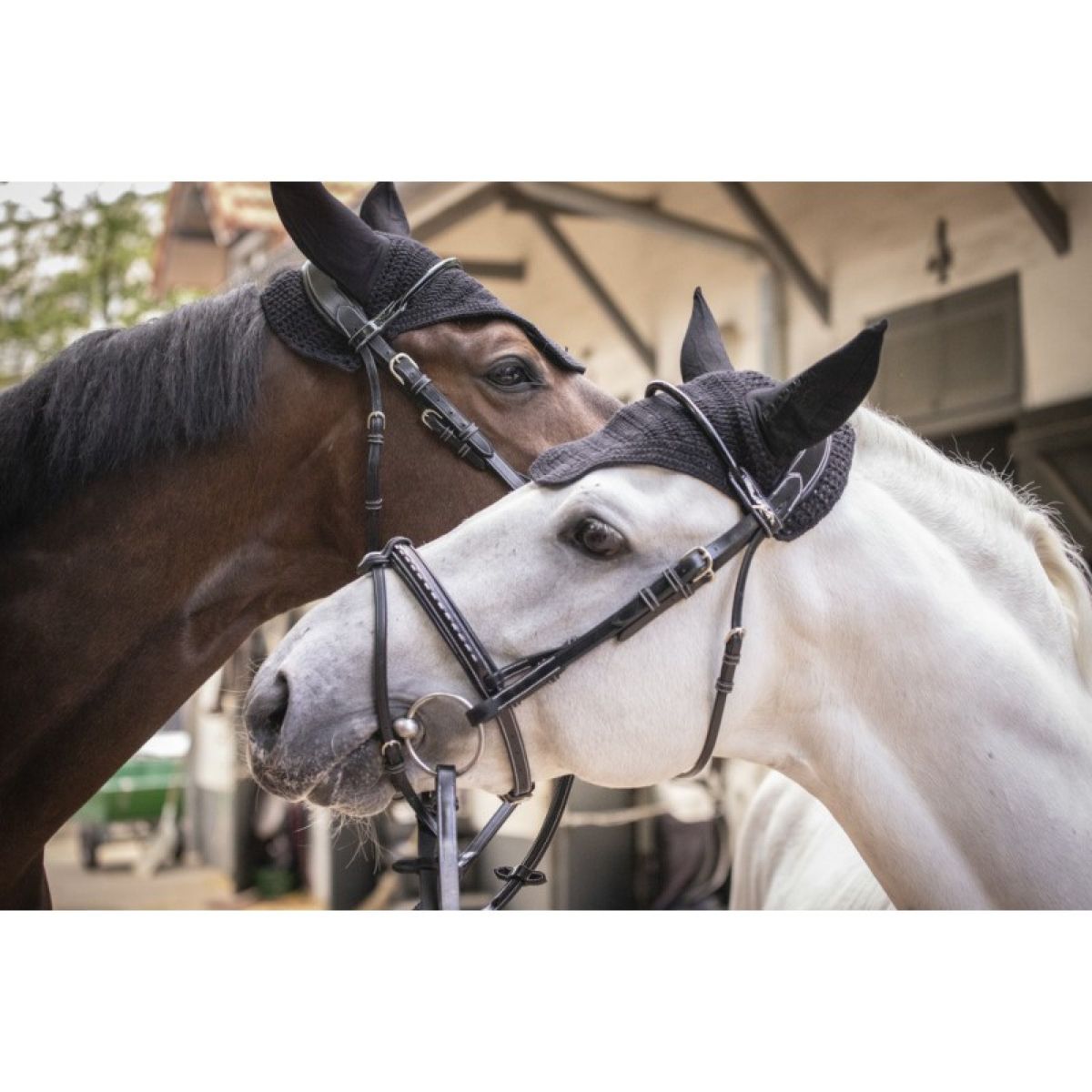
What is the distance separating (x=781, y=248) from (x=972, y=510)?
319cm

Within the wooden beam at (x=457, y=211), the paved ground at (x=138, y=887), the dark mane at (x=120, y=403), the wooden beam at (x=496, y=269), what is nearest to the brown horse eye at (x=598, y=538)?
the dark mane at (x=120, y=403)

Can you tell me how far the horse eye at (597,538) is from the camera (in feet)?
4.17

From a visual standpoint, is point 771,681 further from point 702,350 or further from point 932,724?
point 702,350

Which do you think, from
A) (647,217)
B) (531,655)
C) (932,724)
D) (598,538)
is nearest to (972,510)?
(932,724)

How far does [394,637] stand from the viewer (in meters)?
1.28

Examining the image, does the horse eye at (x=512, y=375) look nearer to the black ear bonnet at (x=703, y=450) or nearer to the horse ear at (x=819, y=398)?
the black ear bonnet at (x=703, y=450)

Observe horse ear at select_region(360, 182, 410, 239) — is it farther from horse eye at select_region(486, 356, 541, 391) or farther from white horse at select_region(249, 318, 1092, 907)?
white horse at select_region(249, 318, 1092, 907)

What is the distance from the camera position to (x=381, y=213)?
78.5 inches

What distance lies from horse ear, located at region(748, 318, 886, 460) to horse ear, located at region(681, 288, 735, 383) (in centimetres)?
22

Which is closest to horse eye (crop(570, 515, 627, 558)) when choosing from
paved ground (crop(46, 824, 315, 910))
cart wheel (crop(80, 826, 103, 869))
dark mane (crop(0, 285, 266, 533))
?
dark mane (crop(0, 285, 266, 533))

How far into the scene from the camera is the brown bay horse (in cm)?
159

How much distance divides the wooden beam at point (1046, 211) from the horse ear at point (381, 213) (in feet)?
5.55
